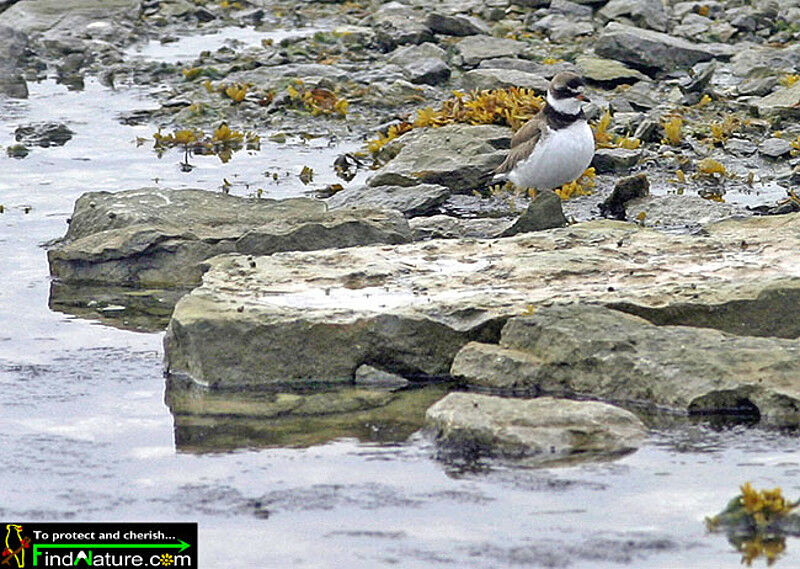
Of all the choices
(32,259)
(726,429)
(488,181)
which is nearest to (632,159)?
(488,181)

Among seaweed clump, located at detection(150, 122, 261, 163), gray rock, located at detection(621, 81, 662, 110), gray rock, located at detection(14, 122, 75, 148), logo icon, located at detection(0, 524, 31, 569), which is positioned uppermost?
gray rock, located at detection(621, 81, 662, 110)

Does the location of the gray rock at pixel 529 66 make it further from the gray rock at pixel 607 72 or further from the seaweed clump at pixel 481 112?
the seaweed clump at pixel 481 112

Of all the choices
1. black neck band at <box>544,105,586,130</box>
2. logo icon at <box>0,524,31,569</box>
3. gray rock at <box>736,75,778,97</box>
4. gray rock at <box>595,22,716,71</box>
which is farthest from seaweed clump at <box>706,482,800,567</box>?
gray rock at <box>595,22,716,71</box>

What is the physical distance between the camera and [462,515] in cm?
676

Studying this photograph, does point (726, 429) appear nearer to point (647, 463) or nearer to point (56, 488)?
point (647, 463)

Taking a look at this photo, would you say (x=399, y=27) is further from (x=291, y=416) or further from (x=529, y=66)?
(x=291, y=416)

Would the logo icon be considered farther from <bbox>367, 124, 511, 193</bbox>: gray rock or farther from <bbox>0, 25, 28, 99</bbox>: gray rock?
<bbox>0, 25, 28, 99</bbox>: gray rock

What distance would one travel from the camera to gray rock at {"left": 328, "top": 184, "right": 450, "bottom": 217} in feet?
42.7

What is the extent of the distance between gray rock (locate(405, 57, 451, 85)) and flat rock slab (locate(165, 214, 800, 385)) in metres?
8.69

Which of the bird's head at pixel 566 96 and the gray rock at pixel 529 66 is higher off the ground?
the gray rock at pixel 529 66

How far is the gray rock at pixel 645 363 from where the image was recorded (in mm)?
7930

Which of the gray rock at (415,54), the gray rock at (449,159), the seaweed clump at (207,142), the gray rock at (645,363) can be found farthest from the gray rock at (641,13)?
the gray rock at (645,363)

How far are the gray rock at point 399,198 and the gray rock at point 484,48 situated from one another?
6325 millimetres

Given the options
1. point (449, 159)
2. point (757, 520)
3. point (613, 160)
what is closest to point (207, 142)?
point (449, 159)
